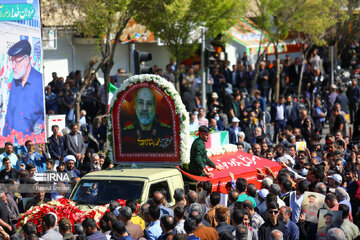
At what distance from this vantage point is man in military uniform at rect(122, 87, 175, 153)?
13.3 metres

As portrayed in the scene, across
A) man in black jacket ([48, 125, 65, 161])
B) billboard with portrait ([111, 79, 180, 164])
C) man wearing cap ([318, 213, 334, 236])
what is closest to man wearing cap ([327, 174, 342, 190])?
man wearing cap ([318, 213, 334, 236])

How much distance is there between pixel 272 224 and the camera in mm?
9852

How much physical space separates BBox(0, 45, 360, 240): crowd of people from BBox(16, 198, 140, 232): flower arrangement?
0.89ft

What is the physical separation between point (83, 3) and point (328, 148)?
8.10 metres

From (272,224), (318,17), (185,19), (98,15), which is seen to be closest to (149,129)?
(272,224)

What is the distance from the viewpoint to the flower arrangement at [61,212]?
35.1ft

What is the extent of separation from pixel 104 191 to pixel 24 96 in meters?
5.37

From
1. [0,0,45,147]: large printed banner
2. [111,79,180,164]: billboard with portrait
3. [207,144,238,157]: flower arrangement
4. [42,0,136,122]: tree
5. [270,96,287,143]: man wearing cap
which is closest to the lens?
[111,79,180,164]: billboard with portrait

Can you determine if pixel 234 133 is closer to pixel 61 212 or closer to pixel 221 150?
pixel 221 150

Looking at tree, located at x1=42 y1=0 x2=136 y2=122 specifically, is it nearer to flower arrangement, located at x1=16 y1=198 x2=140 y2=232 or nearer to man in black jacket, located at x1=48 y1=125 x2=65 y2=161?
man in black jacket, located at x1=48 y1=125 x2=65 y2=161

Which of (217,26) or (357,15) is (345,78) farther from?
(217,26)

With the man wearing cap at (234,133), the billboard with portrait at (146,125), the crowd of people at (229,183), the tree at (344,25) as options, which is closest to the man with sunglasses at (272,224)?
the crowd of people at (229,183)

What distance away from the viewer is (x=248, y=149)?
17188mm

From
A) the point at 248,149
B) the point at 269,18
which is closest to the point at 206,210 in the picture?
the point at 248,149
